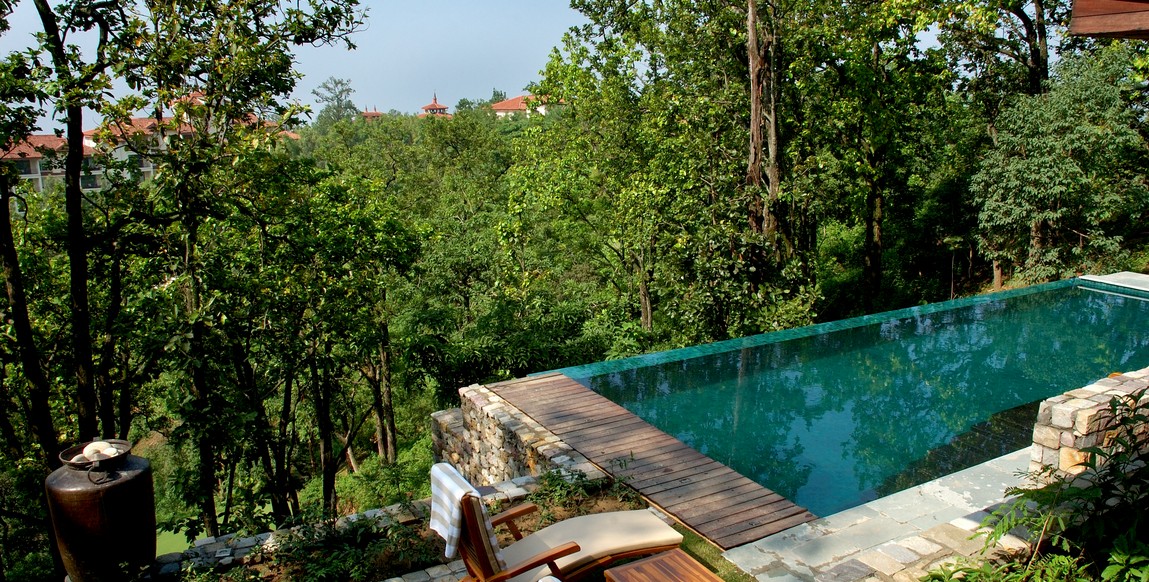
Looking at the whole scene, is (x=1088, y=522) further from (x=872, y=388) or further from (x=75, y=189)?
(x=75, y=189)

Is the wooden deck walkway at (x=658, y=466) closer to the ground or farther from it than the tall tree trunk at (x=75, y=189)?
closer to the ground

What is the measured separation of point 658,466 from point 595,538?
1.67 metres

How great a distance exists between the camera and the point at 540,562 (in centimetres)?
358

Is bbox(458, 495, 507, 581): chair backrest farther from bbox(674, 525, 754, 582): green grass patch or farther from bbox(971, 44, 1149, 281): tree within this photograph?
bbox(971, 44, 1149, 281): tree

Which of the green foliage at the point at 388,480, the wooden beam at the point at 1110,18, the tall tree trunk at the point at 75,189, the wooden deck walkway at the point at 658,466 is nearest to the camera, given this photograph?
the wooden beam at the point at 1110,18

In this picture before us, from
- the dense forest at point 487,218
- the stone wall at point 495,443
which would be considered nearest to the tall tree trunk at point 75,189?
the dense forest at point 487,218

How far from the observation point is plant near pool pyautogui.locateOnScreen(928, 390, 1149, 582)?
11.2 feet

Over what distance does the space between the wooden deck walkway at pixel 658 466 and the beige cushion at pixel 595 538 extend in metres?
0.58

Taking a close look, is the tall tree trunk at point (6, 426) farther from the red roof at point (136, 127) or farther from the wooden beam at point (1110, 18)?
the wooden beam at point (1110, 18)

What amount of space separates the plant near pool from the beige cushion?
4.53 feet

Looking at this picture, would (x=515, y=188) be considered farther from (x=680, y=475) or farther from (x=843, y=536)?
(x=843, y=536)

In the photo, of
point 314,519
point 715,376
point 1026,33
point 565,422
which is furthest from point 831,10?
point 314,519

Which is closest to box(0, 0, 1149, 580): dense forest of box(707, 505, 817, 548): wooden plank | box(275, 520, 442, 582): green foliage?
box(275, 520, 442, 582): green foliage

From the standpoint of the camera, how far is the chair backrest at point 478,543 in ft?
11.2
